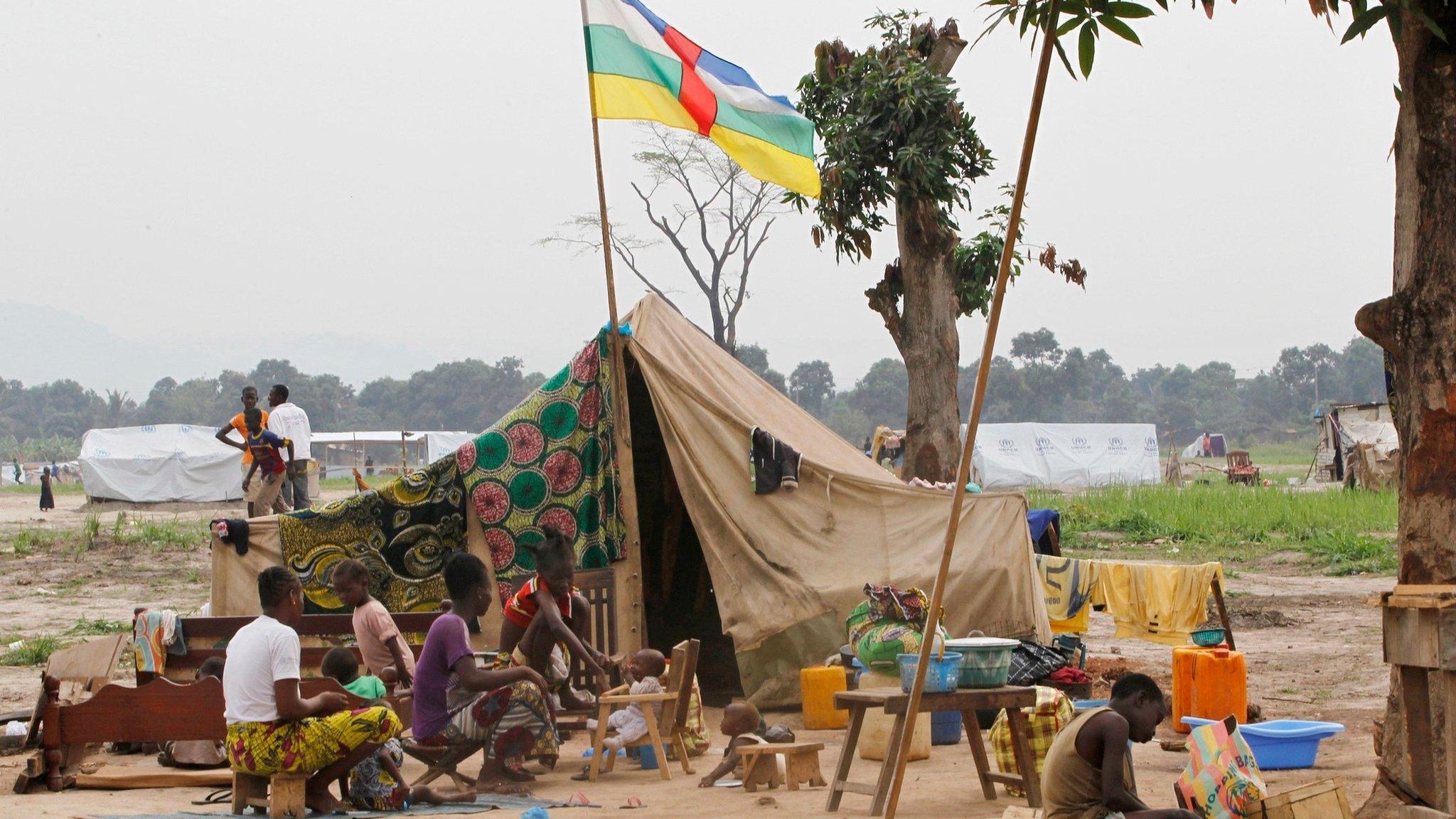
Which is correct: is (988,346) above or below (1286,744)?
above

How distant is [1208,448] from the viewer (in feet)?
161

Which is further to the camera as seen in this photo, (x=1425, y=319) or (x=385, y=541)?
(x=385, y=541)

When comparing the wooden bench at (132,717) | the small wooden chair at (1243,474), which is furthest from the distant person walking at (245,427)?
the small wooden chair at (1243,474)

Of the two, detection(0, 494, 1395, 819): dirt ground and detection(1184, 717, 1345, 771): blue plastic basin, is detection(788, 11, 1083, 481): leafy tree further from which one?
detection(1184, 717, 1345, 771): blue plastic basin

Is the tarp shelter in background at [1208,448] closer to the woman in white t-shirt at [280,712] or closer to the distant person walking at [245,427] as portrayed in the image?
the distant person walking at [245,427]

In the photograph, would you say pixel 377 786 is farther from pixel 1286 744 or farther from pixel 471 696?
pixel 1286 744

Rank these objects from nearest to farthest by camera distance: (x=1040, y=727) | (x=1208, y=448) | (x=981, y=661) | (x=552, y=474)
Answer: (x=981, y=661), (x=1040, y=727), (x=552, y=474), (x=1208, y=448)

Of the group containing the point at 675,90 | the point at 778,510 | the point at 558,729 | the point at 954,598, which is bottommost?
the point at 558,729

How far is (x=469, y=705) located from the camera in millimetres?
5867

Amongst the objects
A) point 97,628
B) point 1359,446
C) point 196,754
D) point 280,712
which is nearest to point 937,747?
point 280,712

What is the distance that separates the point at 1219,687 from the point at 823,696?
204cm

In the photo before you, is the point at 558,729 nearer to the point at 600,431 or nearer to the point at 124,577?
the point at 600,431

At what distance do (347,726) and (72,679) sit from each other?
7.36 ft

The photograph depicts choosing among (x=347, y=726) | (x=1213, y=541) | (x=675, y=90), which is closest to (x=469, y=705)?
(x=347, y=726)
